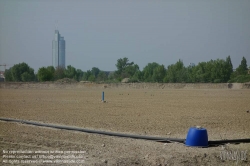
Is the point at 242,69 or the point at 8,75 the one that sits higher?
the point at 242,69

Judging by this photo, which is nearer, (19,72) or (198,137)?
(198,137)

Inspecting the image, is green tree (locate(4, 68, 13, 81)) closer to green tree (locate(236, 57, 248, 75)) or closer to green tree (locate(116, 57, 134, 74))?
green tree (locate(116, 57, 134, 74))

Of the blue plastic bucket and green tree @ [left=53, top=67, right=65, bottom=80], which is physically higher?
green tree @ [left=53, top=67, right=65, bottom=80]

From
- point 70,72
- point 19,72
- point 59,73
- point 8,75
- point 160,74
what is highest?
point 70,72

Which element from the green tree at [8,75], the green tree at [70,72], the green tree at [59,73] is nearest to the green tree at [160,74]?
the green tree at [70,72]

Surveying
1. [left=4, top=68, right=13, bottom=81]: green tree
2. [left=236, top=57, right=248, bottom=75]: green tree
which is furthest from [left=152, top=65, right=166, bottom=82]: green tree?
[left=4, top=68, right=13, bottom=81]: green tree

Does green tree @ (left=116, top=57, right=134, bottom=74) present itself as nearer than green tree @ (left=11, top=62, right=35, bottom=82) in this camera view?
No

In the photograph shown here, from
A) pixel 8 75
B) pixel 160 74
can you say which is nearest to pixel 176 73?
pixel 160 74

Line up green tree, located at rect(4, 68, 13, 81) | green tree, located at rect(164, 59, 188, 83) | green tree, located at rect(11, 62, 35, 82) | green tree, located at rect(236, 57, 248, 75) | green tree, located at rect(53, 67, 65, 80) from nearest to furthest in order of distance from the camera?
green tree, located at rect(236, 57, 248, 75) → green tree, located at rect(11, 62, 35, 82) → green tree, located at rect(4, 68, 13, 81) → green tree, located at rect(164, 59, 188, 83) → green tree, located at rect(53, 67, 65, 80)

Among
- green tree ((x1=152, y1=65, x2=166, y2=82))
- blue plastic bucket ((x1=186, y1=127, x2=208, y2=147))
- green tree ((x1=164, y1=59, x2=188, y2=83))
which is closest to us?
blue plastic bucket ((x1=186, y1=127, x2=208, y2=147))

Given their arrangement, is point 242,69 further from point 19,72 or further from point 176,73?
point 19,72

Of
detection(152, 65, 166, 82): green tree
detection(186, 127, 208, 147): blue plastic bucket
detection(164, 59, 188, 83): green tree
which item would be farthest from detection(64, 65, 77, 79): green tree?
detection(186, 127, 208, 147): blue plastic bucket

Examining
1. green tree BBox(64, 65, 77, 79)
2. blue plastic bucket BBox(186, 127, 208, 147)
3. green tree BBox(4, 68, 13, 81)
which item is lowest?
blue plastic bucket BBox(186, 127, 208, 147)

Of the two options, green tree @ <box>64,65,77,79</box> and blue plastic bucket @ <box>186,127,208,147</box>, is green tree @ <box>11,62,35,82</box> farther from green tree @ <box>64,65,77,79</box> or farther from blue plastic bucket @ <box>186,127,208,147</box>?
blue plastic bucket @ <box>186,127,208,147</box>
